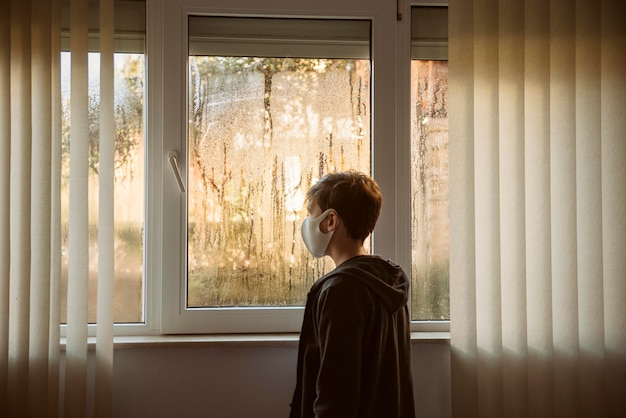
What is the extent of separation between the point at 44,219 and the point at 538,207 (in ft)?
4.95

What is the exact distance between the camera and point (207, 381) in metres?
1.96

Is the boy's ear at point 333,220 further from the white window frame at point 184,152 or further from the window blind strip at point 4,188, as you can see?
the window blind strip at point 4,188

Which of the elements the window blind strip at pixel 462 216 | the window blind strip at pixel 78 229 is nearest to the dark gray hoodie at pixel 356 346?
the window blind strip at pixel 462 216

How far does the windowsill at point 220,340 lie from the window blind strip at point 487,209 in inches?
6.0

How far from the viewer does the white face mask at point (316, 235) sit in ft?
4.87

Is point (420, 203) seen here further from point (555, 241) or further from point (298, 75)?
point (298, 75)

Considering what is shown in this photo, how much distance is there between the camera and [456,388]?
192cm

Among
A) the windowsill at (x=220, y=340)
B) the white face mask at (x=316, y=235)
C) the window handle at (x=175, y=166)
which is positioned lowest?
the windowsill at (x=220, y=340)

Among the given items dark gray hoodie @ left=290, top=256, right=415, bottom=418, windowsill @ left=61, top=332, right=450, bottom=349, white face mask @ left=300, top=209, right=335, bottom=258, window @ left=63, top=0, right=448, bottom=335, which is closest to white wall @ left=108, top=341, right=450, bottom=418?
windowsill @ left=61, top=332, right=450, bottom=349

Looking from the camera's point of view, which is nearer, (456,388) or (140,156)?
(456,388)

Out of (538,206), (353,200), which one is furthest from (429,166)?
(353,200)

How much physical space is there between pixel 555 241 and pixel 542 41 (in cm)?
63

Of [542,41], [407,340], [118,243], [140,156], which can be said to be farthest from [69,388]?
[542,41]

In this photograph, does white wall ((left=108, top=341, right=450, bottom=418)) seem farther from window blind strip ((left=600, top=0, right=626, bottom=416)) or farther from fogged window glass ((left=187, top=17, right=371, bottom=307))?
window blind strip ((left=600, top=0, right=626, bottom=416))
